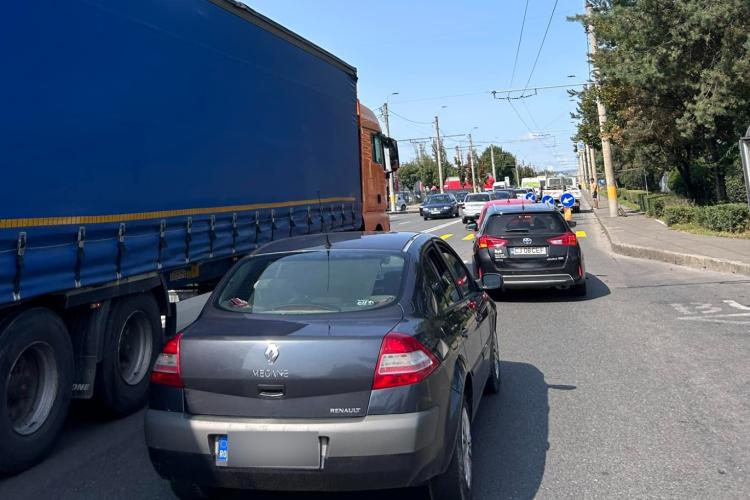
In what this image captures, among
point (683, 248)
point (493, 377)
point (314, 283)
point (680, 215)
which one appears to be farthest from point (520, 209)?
point (680, 215)

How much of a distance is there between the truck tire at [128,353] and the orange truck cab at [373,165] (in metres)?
6.43

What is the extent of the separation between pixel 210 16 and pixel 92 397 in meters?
3.77

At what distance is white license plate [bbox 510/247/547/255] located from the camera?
34.2 feet

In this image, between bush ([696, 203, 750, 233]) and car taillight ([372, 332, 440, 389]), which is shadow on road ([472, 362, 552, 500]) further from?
bush ([696, 203, 750, 233])

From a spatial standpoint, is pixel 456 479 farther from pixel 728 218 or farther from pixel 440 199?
pixel 440 199

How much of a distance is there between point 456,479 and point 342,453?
0.69 meters

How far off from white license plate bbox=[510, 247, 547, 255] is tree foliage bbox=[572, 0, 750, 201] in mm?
9147

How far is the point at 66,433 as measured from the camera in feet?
16.9

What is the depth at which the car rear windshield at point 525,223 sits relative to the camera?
10672 mm

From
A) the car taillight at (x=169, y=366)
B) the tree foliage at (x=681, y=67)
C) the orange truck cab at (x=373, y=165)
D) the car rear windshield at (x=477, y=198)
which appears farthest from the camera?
the car rear windshield at (x=477, y=198)

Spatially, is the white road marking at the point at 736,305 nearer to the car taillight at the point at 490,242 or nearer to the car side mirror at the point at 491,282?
the car taillight at the point at 490,242

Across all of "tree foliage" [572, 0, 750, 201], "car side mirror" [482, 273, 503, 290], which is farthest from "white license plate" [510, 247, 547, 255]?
"tree foliage" [572, 0, 750, 201]

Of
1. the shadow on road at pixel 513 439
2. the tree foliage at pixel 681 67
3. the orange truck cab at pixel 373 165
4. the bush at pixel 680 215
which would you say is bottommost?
the shadow on road at pixel 513 439

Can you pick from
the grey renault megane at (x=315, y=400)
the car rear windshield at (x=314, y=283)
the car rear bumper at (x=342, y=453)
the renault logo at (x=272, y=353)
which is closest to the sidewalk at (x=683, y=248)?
the car rear windshield at (x=314, y=283)
